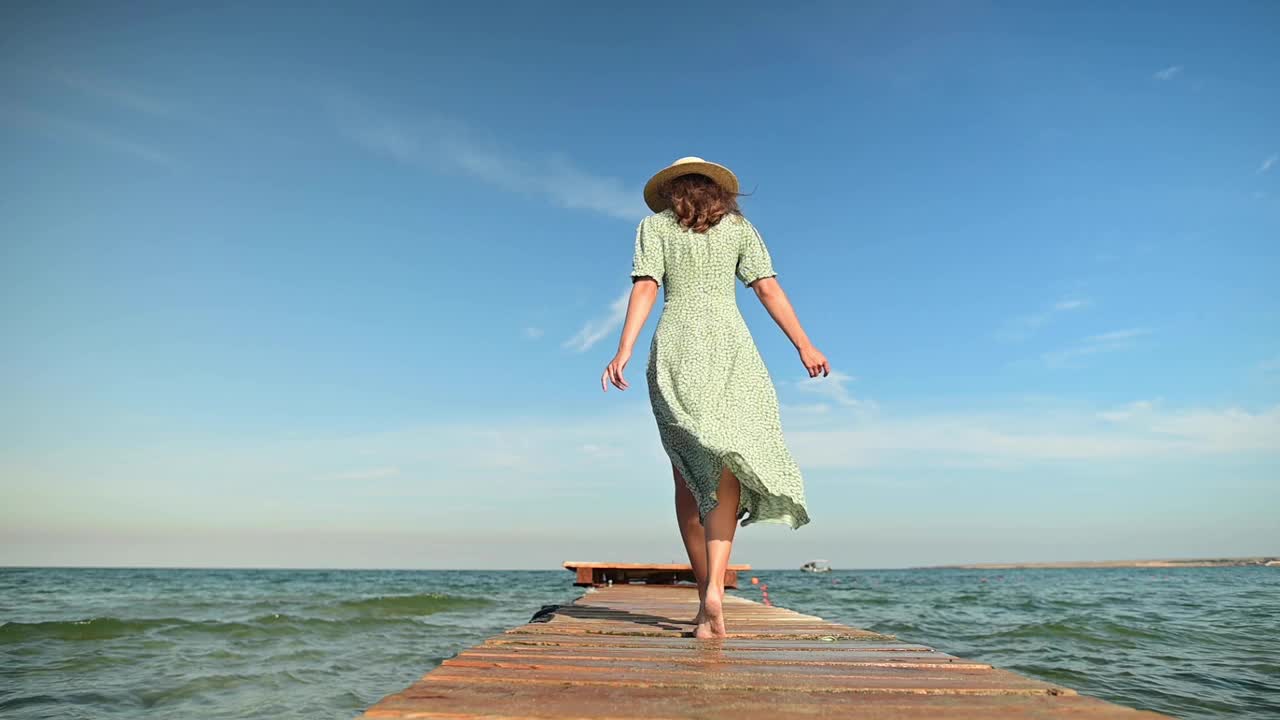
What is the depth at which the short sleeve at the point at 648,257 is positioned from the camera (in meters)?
3.95

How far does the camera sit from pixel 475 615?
18.4 m

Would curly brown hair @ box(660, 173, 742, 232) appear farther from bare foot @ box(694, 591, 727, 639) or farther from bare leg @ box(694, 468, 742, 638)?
bare foot @ box(694, 591, 727, 639)

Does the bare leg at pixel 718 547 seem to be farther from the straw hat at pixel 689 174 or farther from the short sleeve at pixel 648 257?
the straw hat at pixel 689 174

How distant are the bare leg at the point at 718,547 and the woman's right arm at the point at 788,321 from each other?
0.70 meters

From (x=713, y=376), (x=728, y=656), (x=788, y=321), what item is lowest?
(x=728, y=656)

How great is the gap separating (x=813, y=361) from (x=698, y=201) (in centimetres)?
100

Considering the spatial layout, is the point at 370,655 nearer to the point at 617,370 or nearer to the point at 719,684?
the point at 617,370

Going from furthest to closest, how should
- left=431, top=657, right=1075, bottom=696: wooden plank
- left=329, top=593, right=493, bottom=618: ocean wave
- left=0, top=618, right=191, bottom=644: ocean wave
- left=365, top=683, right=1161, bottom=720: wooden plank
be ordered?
1. left=329, top=593, right=493, bottom=618: ocean wave
2. left=0, top=618, right=191, bottom=644: ocean wave
3. left=431, top=657, right=1075, bottom=696: wooden plank
4. left=365, top=683, right=1161, bottom=720: wooden plank

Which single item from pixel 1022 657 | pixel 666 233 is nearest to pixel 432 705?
pixel 666 233

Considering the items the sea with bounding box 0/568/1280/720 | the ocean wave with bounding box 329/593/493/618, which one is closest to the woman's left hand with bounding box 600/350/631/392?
the sea with bounding box 0/568/1280/720

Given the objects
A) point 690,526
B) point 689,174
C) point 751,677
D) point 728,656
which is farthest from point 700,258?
point 751,677

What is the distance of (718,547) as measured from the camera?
141 inches

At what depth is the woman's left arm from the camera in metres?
3.74

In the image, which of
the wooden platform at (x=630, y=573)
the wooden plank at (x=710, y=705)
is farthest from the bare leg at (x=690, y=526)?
the wooden platform at (x=630, y=573)
